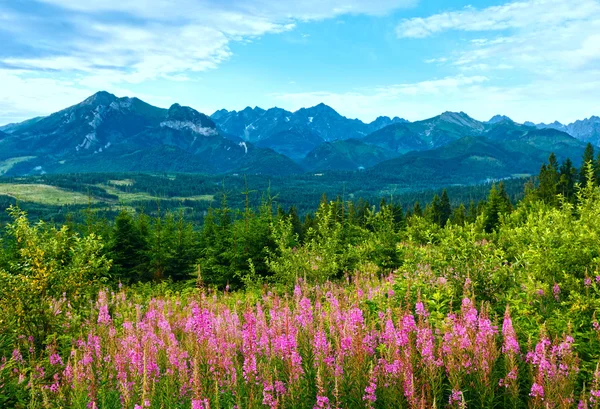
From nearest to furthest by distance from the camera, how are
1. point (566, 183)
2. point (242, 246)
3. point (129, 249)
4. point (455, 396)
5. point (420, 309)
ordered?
point (455, 396), point (420, 309), point (242, 246), point (129, 249), point (566, 183)

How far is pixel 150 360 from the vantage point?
16.7 ft

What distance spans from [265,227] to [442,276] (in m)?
12.3

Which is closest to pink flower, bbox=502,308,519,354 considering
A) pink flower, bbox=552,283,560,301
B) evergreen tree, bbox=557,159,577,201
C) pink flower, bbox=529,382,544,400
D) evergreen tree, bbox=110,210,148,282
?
pink flower, bbox=529,382,544,400

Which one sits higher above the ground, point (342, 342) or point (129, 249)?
point (342, 342)

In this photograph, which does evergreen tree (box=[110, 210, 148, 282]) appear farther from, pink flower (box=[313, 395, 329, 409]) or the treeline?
pink flower (box=[313, 395, 329, 409])

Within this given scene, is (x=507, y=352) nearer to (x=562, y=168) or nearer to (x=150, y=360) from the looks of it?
(x=150, y=360)

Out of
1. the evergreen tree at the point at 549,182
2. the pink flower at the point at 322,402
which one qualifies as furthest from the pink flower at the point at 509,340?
the evergreen tree at the point at 549,182

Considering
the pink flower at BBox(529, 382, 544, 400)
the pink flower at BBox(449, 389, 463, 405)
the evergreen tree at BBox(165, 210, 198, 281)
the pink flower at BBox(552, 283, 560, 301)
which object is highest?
the pink flower at BBox(552, 283, 560, 301)

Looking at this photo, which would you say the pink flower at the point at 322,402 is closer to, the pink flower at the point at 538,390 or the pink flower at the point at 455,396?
the pink flower at the point at 455,396

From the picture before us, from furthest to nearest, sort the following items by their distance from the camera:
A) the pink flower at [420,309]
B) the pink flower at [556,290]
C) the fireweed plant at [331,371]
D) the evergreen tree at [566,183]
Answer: the evergreen tree at [566,183], the pink flower at [556,290], the pink flower at [420,309], the fireweed plant at [331,371]

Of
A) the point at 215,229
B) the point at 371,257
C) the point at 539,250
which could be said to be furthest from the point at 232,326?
the point at 215,229

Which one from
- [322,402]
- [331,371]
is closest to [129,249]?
[331,371]

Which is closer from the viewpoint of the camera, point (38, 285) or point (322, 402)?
point (322, 402)

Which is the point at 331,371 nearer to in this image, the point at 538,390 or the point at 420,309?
the point at 420,309
